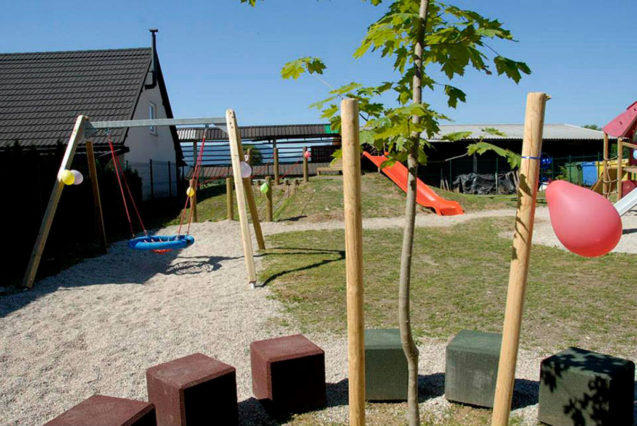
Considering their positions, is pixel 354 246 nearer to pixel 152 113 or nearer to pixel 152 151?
pixel 152 151

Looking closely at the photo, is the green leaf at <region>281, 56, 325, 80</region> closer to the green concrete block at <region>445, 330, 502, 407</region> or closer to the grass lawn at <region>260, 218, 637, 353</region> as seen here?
the green concrete block at <region>445, 330, 502, 407</region>

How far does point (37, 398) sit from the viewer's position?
3.78 meters

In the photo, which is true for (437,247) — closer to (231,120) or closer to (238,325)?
(231,120)

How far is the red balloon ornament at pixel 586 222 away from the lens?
2.12 metres

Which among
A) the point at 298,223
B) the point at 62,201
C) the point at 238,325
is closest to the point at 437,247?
the point at 298,223

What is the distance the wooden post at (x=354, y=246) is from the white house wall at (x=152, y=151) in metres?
14.2

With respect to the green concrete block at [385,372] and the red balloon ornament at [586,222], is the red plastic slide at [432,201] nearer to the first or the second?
the green concrete block at [385,372]

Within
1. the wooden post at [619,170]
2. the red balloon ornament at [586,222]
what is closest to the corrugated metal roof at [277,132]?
the wooden post at [619,170]

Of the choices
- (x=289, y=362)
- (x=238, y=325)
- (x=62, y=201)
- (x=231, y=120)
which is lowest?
(x=238, y=325)

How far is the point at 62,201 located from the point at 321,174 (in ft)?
45.5

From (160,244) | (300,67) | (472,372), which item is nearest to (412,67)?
(300,67)

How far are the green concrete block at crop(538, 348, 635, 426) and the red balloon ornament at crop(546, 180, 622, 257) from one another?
1119mm

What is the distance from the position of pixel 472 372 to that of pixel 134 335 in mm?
3417

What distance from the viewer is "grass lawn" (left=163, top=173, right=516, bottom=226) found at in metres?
14.3
